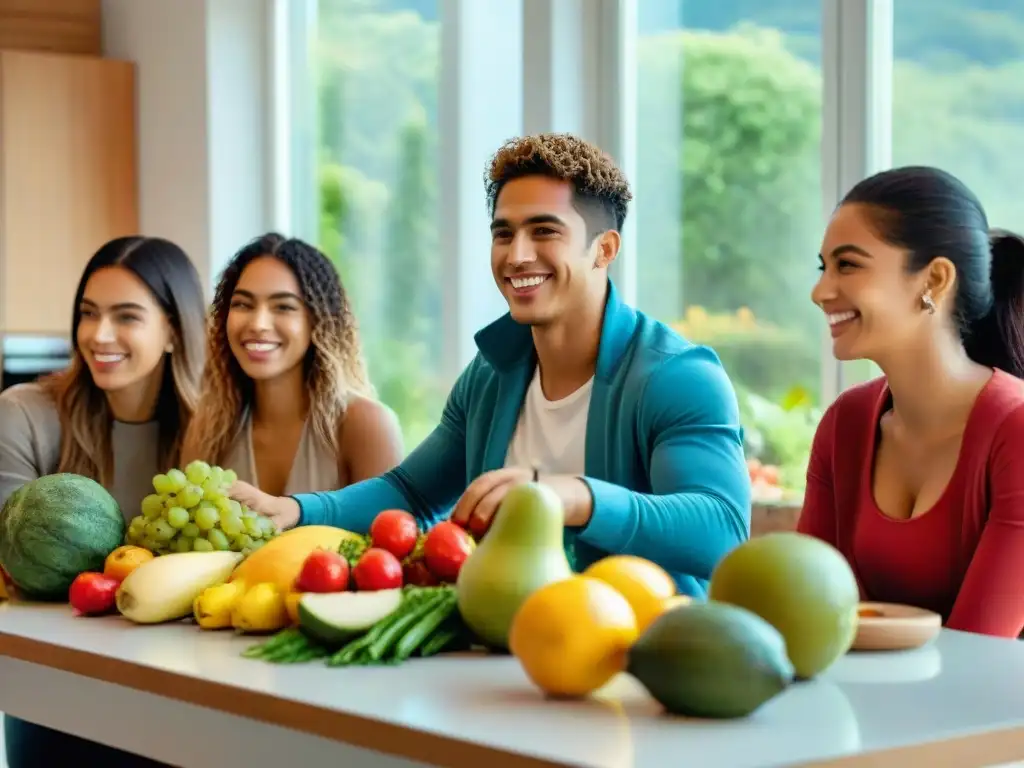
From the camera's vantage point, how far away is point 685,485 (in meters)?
2.06

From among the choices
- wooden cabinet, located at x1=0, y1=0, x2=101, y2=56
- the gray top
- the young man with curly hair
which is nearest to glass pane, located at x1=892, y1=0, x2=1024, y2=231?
the young man with curly hair

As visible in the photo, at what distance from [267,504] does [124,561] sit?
1.37 ft

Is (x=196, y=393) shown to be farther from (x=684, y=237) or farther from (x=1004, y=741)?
(x=1004, y=741)

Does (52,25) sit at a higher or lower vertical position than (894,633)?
higher

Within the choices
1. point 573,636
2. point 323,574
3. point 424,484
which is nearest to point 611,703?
point 573,636

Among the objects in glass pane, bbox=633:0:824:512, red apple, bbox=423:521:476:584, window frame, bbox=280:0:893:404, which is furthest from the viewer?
glass pane, bbox=633:0:824:512

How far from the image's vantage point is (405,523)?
1604mm

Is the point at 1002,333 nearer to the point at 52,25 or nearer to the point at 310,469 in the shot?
the point at 310,469

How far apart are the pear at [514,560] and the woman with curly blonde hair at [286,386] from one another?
5.17 ft

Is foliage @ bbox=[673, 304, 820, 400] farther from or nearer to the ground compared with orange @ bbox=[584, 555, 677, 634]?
farther from the ground

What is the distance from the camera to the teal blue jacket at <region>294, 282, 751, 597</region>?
194 centimetres

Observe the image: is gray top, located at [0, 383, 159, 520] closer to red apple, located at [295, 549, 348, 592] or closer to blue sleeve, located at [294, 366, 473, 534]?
blue sleeve, located at [294, 366, 473, 534]

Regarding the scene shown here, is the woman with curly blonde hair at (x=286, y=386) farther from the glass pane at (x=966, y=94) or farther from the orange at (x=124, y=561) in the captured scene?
the glass pane at (x=966, y=94)

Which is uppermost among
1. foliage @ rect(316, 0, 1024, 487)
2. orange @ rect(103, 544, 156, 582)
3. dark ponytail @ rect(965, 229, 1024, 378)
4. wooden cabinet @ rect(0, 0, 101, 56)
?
wooden cabinet @ rect(0, 0, 101, 56)
